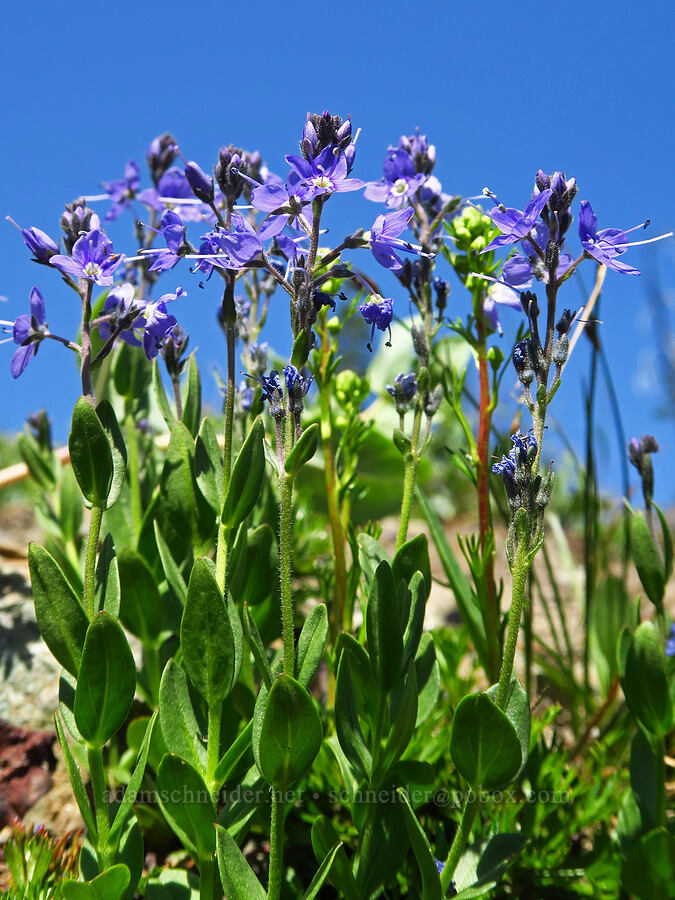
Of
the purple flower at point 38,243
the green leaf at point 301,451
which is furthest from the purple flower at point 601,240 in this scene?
the purple flower at point 38,243

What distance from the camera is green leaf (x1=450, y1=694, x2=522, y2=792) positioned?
59.4 inches

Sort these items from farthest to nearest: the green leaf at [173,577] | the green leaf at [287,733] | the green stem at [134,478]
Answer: the green stem at [134,478] < the green leaf at [173,577] < the green leaf at [287,733]

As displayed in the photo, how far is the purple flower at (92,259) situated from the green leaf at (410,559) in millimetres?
861

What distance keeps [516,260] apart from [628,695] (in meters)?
1.12

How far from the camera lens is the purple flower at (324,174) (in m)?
1.47

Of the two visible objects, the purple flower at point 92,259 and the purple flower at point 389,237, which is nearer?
the purple flower at point 389,237

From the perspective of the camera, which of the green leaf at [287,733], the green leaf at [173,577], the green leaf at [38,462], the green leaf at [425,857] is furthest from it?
the green leaf at [38,462]

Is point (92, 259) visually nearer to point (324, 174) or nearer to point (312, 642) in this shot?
point (324, 174)

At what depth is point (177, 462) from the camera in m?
1.98

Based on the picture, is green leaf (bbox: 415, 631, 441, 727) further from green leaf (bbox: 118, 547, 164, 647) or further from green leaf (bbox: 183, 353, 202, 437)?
green leaf (bbox: 183, 353, 202, 437)

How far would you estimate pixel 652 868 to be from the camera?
1870 mm

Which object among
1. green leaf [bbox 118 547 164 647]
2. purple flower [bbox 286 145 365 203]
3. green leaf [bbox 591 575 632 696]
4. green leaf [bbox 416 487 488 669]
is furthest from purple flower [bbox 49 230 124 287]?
green leaf [bbox 591 575 632 696]

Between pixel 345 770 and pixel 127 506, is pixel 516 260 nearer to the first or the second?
pixel 345 770

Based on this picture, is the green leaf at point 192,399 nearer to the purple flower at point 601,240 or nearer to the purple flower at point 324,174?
the purple flower at point 324,174
